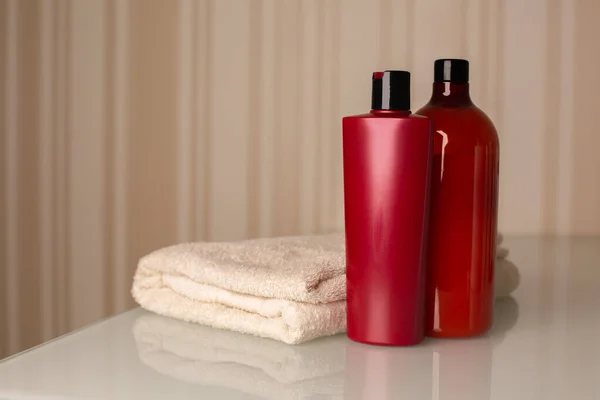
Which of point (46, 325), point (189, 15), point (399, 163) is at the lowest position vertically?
point (46, 325)

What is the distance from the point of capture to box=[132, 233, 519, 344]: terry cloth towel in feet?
2.30

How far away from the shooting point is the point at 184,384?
22.6 inches

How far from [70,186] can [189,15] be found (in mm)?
509

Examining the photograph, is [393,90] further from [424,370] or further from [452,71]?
[424,370]

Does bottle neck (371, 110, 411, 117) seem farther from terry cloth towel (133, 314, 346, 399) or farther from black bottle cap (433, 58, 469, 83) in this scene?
terry cloth towel (133, 314, 346, 399)

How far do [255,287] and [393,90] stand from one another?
0.23m

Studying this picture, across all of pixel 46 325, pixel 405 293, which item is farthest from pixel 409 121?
pixel 46 325

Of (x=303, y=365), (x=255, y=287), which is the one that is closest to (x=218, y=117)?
(x=255, y=287)

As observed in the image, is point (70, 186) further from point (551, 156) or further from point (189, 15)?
point (551, 156)

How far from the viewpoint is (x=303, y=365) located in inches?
25.0

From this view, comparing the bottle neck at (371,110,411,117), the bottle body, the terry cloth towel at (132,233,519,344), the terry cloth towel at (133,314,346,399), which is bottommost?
the terry cloth towel at (133,314,346,399)

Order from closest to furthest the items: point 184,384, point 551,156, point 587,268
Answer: point 184,384
point 587,268
point 551,156

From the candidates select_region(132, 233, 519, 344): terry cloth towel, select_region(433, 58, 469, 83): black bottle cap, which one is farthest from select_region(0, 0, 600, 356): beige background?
select_region(433, 58, 469, 83): black bottle cap

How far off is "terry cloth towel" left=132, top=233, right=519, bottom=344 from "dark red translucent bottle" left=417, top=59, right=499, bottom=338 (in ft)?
0.32
